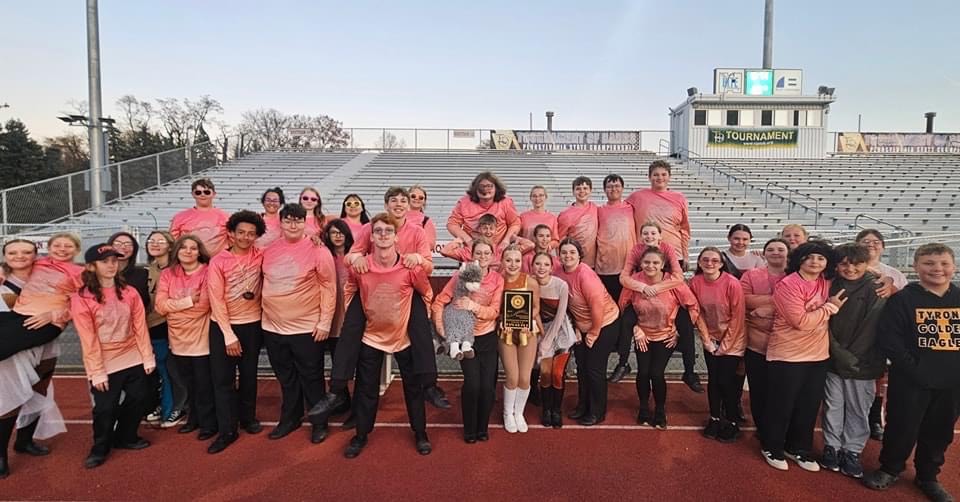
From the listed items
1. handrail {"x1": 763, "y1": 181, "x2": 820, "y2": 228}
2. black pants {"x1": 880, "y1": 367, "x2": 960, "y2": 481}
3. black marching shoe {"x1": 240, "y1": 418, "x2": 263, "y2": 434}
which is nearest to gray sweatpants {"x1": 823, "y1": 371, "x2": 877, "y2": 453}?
black pants {"x1": 880, "y1": 367, "x2": 960, "y2": 481}

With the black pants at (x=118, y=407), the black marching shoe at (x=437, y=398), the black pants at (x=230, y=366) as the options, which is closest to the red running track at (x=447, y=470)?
the black pants at (x=118, y=407)

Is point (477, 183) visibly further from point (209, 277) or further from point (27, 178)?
point (27, 178)

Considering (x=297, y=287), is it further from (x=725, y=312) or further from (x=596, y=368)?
(x=725, y=312)

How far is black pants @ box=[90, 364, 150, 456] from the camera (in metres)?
3.50

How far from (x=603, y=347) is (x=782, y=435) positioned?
4.56 feet

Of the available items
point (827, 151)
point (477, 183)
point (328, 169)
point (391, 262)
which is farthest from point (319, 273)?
point (827, 151)

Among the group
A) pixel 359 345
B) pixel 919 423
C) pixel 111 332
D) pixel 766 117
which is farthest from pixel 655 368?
pixel 766 117

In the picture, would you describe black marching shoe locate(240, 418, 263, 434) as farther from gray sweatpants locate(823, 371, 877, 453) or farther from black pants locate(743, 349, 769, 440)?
gray sweatpants locate(823, 371, 877, 453)

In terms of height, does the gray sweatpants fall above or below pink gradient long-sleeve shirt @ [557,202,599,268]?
below

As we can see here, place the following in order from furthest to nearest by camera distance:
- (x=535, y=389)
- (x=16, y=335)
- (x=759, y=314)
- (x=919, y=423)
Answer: (x=535, y=389) < (x=759, y=314) < (x=16, y=335) < (x=919, y=423)

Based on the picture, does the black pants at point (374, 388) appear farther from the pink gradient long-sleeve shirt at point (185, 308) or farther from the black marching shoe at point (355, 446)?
the pink gradient long-sleeve shirt at point (185, 308)

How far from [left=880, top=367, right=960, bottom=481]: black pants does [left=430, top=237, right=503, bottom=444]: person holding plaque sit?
8.98ft

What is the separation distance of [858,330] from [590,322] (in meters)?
1.83

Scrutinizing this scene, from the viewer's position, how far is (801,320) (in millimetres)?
3268
